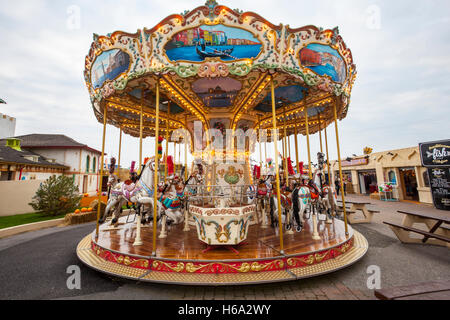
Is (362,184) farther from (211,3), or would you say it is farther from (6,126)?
(6,126)

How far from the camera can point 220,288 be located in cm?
320

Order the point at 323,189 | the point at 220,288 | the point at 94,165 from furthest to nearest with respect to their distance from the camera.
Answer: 1. the point at 94,165
2. the point at 323,189
3. the point at 220,288

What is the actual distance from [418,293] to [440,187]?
14431 mm

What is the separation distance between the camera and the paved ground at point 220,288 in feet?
9.88

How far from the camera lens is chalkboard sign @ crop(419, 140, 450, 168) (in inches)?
444

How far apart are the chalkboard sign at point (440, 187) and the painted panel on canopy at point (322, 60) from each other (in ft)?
41.6

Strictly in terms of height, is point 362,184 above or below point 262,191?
below

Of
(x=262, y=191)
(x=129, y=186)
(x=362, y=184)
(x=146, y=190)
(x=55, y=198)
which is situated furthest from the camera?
(x=362, y=184)

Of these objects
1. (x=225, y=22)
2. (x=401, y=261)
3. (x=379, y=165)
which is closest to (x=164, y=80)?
(x=225, y=22)

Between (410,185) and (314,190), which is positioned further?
(410,185)

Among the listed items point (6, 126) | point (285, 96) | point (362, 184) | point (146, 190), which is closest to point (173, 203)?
point (146, 190)

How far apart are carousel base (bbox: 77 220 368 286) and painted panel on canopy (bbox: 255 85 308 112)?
14.1ft

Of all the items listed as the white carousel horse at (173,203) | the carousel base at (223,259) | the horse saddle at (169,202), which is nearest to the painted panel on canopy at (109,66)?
the white carousel horse at (173,203)
